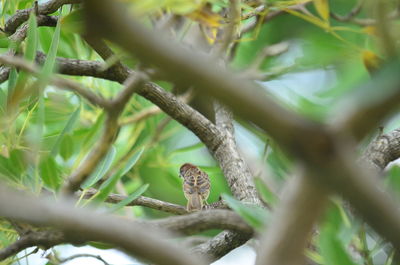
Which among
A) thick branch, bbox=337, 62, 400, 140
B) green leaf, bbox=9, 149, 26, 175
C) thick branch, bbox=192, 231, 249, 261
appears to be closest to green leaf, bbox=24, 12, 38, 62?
green leaf, bbox=9, 149, 26, 175

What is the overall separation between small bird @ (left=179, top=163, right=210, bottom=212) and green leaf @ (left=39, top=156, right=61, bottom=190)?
54 cm

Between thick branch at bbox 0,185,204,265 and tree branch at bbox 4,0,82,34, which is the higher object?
tree branch at bbox 4,0,82,34

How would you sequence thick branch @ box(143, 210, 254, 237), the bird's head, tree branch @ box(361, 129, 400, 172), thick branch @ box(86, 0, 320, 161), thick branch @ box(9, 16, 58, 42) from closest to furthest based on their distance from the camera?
thick branch @ box(86, 0, 320, 161) → thick branch @ box(143, 210, 254, 237) → thick branch @ box(9, 16, 58, 42) → tree branch @ box(361, 129, 400, 172) → the bird's head

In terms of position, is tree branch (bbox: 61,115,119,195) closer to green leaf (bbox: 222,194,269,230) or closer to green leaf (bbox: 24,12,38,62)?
green leaf (bbox: 222,194,269,230)

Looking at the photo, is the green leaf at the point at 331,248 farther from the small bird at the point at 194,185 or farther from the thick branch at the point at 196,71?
the small bird at the point at 194,185

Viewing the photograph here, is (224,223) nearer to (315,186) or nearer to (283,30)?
(315,186)

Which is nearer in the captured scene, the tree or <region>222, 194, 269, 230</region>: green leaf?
the tree

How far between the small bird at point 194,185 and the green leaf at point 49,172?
54cm

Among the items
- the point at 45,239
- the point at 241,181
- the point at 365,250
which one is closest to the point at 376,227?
the point at 45,239

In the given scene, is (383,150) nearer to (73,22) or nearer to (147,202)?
(147,202)

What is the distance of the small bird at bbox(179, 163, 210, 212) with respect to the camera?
5.38ft

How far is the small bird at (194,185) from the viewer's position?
164 centimetres

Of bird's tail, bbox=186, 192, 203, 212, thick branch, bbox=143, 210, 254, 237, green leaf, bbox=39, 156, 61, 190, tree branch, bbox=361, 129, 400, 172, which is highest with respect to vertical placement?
bird's tail, bbox=186, 192, 203, 212

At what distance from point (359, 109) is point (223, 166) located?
1166 millimetres
